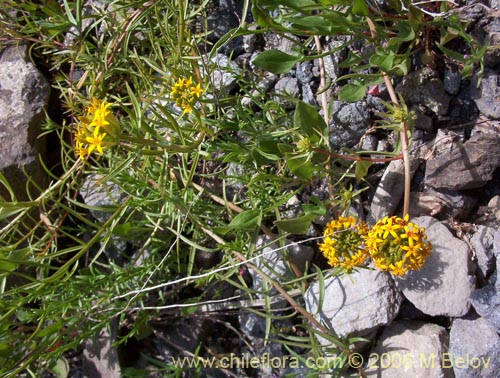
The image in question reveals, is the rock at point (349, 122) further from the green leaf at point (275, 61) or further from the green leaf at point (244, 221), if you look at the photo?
the green leaf at point (244, 221)

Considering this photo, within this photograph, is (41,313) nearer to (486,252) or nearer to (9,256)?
(9,256)

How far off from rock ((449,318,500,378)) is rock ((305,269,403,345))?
0.97 ft

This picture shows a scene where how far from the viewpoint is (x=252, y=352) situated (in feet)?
9.42

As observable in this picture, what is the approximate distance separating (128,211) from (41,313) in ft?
2.32

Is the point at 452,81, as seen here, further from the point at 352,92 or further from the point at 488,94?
the point at 352,92

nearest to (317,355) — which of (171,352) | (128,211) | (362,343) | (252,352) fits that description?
(362,343)

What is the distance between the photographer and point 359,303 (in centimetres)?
247

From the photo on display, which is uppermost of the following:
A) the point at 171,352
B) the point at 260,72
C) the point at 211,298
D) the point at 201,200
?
the point at 260,72

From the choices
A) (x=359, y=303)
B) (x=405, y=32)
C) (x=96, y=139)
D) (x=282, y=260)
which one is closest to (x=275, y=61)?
(x=405, y=32)

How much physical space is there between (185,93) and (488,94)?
Answer: 141cm

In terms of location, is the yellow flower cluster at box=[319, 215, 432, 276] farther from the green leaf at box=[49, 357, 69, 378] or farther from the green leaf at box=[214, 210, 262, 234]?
the green leaf at box=[49, 357, 69, 378]

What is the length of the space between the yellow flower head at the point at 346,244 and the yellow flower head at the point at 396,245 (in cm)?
10

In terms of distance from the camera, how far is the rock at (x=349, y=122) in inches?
103

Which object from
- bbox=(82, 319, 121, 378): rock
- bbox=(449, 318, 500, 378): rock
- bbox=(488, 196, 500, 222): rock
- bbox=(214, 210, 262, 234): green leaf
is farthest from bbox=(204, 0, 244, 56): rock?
bbox=(449, 318, 500, 378): rock
